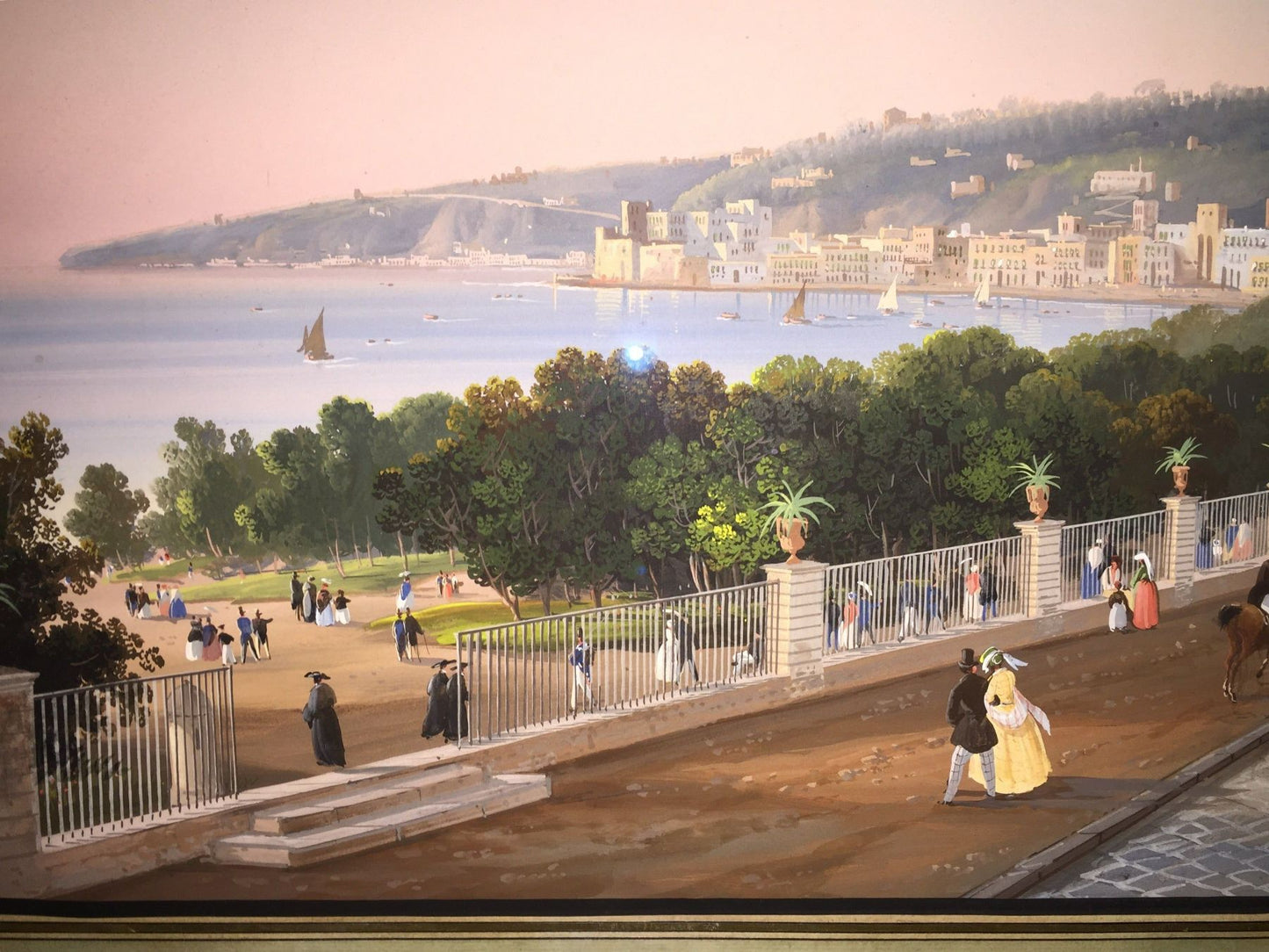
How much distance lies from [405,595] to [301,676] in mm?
538

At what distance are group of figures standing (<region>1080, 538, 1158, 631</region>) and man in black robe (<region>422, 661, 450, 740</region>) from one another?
339 cm

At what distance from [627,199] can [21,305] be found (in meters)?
2.58

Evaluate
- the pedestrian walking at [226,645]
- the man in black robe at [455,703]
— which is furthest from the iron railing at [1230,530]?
the pedestrian walking at [226,645]

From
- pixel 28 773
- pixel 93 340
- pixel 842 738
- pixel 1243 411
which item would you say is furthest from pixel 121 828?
pixel 1243 411

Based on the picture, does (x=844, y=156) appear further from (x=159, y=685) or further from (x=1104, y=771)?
(x=159, y=685)

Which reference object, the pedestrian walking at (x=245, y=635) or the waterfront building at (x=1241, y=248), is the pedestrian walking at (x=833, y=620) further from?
the pedestrian walking at (x=245, y=635)

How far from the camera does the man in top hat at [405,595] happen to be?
246 inches

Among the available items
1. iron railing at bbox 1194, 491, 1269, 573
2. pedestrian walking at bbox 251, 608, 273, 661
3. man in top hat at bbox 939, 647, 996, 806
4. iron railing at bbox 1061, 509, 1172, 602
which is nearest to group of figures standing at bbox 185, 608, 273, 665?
pedestrian walking at bbox 251, 608, 273, 661

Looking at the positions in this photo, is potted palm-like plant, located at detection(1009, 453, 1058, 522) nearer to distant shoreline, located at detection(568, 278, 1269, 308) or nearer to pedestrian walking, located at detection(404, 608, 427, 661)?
distant shoreline, located at detection(568, 278, 1269, 308)

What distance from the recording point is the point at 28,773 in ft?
17.9

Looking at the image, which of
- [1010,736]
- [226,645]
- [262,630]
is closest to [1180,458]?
[1010,736]

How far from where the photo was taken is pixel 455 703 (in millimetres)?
6258

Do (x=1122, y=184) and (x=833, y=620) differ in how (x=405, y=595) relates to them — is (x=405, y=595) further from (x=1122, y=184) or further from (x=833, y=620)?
(x=1122, y=184)

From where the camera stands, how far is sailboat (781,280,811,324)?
6750 mm
